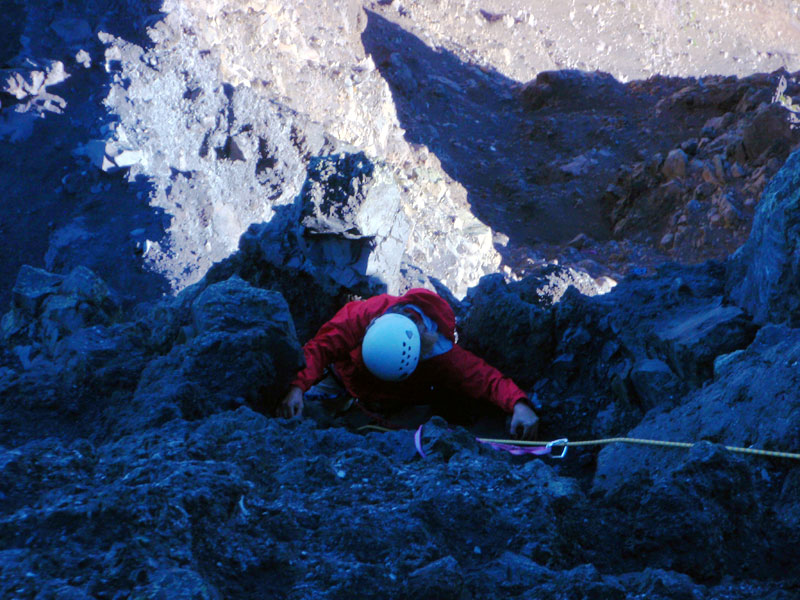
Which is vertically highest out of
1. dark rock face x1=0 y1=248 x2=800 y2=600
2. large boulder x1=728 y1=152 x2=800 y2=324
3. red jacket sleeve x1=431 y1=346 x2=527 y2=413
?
large boulder x1=728 y1=152 x2=800 y2=324

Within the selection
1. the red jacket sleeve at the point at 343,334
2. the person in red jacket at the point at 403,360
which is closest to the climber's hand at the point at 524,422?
the person in red jacket at the point at 403,360

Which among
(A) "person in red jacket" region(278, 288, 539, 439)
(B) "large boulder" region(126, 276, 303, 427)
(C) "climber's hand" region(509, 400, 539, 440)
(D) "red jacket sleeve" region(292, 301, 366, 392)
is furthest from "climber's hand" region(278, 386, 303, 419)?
(C) "climber's hand" region(509, 400, 539, 440)

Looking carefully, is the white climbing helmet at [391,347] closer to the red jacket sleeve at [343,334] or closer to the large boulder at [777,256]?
the red jacket sleeve at [343,334]

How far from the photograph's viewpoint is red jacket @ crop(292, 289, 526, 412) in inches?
148

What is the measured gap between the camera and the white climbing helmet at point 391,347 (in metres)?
3.55

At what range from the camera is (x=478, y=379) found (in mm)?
3771

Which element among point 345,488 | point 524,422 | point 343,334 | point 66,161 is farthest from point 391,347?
point 66,161

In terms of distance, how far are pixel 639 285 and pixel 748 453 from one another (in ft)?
5.69

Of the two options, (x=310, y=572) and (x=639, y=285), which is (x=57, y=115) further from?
(x=310, y=572)

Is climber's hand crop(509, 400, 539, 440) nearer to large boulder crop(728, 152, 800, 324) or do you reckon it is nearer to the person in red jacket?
the person in red jacket

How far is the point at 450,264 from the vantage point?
7.97 m

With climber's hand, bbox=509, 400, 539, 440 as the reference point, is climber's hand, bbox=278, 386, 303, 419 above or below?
below

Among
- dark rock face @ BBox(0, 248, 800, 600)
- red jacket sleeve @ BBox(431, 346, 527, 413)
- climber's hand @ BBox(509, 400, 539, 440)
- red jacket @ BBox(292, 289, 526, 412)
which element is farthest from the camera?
red jacket @ BBox(292, 289, 526, 412)

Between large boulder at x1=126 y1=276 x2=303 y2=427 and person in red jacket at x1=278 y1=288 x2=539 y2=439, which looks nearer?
large boulder at x1=126 y1=276 x2=303 y2=427
